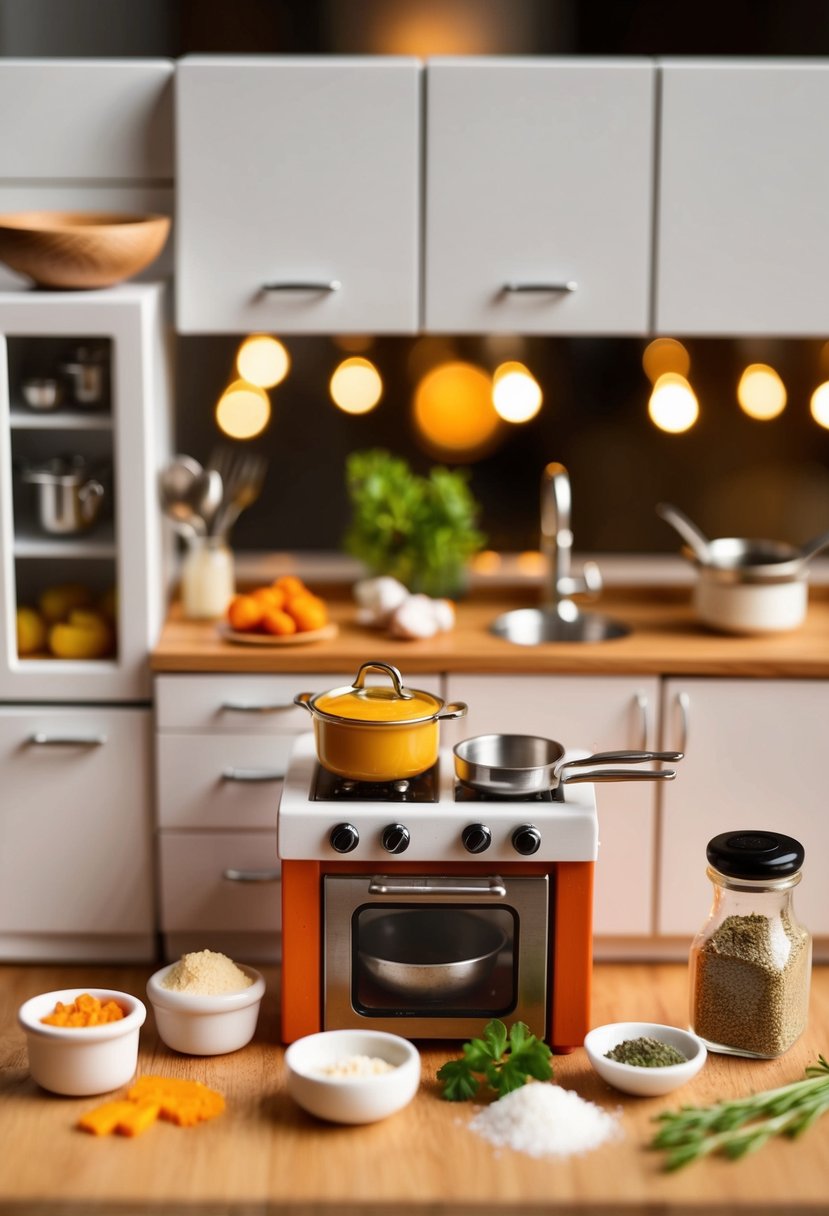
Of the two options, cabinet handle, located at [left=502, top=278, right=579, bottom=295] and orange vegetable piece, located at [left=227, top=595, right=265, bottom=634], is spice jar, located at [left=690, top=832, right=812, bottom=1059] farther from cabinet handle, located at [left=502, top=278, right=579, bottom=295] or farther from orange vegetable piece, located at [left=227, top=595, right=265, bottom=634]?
cabinet handle, located at [left=502, top=278, right=579, bottom=295]

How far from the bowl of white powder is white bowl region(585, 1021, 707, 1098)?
2.08 feet

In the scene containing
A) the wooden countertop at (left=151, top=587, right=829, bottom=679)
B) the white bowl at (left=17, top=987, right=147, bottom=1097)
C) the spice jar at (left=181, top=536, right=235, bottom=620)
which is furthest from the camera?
the spice jar at (left=181, top=536, right=235, bottom=620)

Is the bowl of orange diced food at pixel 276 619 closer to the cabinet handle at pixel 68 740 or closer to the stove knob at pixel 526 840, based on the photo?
the cabinet handle at pixel 68 740

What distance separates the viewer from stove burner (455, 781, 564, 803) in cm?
265

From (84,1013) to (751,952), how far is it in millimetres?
1185

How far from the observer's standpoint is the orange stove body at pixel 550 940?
263 cm

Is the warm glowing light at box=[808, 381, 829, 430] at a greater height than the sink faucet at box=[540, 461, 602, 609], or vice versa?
the warm glowing light at box=[808, 381, 829, 430]

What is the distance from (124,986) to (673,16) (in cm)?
251

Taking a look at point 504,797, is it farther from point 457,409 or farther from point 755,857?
point 457,409

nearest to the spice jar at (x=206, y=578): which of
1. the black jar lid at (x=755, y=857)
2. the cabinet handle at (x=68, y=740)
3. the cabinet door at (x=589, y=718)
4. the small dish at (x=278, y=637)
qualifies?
the small dish at (x=278, y=637)

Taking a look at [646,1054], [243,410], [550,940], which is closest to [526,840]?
[550,940]

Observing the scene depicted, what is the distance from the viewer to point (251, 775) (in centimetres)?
310

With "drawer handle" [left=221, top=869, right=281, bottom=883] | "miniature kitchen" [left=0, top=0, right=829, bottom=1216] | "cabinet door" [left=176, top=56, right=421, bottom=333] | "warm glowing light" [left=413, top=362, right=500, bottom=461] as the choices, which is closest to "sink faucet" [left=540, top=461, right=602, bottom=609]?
"miniature kitchen" [left=0, top=0, right=829, bottom=1216]

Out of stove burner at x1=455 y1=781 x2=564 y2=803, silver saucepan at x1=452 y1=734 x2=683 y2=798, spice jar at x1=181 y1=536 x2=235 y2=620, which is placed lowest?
stove burner at x1=455 y1=781 x2=564 y2=803
